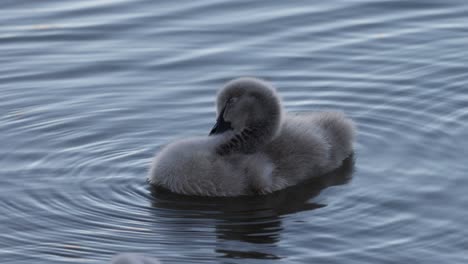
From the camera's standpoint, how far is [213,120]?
42.4 ft

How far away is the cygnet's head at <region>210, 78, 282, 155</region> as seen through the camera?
11180 mm

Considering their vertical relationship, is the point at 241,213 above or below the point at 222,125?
below

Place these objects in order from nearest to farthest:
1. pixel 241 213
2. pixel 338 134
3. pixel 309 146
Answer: pixel 241 213, pixel 309 146, pixel 338 134

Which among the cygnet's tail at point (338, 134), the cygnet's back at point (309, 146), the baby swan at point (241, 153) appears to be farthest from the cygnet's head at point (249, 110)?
the cygnet's tail at point (338, 134)

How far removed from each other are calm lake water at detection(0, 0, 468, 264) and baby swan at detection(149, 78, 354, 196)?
135mm

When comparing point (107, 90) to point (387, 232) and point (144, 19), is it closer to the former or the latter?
point (144, 19)

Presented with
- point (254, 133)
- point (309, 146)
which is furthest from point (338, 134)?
point (254, 133)

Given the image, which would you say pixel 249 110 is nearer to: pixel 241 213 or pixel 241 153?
pixel 241 153

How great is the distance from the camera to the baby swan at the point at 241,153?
11047 millimetres

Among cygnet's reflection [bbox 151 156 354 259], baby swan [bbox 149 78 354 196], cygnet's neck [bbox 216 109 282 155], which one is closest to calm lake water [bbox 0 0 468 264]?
cygnet's reflection [bbox 151 156 354 259]

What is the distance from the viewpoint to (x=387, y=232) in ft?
33.1

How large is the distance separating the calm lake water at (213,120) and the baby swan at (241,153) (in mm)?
135

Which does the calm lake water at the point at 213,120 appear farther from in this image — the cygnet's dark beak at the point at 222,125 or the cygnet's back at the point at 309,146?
the cygnet's dark beak at the point at 222,125

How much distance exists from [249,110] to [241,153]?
0.40m
